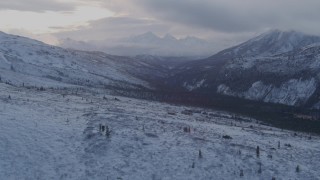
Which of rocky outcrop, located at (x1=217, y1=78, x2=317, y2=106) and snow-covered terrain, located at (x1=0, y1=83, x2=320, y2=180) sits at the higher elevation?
rocky outcrop, located at (x1=217, y1=78, x2=317, y2=106)

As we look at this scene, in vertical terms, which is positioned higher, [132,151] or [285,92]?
[285,92]

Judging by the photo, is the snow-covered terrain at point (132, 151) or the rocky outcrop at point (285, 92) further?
the rocky outcrop at point (285, 92)

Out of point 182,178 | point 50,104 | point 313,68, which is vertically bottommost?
point 182,178

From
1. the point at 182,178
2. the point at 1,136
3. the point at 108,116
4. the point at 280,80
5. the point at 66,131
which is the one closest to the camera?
the point at 182,178

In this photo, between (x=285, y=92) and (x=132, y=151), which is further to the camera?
(x=285, y=92)

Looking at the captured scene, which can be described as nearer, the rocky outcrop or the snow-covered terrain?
the snow-covered terrain

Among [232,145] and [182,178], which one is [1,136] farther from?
[232,145]

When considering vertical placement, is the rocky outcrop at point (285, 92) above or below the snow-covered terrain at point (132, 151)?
above

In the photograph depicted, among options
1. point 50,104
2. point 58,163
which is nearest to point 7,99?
point 50,104
